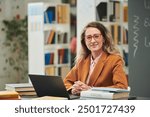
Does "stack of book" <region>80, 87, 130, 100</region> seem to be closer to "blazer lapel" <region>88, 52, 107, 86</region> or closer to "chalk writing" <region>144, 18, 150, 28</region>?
"blazer lapel" <region>88, 52, 107, 86</region>

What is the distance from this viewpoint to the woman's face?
2.54 metres

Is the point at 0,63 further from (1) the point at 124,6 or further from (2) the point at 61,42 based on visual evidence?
(1) the point at 124,6

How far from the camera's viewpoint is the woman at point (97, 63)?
2.47 meters

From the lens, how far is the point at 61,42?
22.4 feet

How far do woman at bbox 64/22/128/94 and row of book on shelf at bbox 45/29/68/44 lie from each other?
3.89 meters

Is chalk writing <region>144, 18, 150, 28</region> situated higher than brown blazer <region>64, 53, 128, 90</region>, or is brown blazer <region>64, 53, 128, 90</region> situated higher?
chalk writing <region>144, 18, 150, 28</region>

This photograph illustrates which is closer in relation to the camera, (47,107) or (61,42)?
(47,107)

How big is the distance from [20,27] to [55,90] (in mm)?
5340

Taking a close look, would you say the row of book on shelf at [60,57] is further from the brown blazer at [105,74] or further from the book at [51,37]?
the brown blazer at [105,74]

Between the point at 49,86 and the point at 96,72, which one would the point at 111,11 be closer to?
the point at 96,72

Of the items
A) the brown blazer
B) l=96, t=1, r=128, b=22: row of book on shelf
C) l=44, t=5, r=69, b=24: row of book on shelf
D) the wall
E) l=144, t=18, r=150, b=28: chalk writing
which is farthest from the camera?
the wall

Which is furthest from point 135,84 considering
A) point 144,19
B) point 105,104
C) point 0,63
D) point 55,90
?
point 0,63

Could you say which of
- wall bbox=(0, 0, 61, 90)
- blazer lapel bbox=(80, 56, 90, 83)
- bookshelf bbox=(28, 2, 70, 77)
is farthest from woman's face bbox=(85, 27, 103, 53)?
wall bbox=(0, 0, 61, 90)

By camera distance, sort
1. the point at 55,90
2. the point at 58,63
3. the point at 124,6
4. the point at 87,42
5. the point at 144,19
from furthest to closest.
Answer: the point at 58,63 → the point at 124,6 → the point at 144,19 → the point at 87,42 → the point at 55,90
